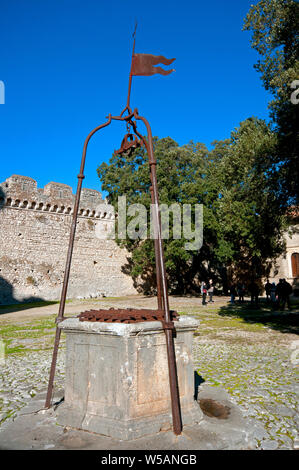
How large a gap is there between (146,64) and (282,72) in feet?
24.2

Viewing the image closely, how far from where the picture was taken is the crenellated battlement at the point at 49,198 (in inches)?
869

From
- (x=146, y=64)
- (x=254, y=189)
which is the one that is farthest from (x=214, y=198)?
(x=146, y=64)

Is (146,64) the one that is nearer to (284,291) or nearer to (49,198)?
(284,291)

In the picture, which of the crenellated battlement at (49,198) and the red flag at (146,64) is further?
the crenellated battlement at (49,198)

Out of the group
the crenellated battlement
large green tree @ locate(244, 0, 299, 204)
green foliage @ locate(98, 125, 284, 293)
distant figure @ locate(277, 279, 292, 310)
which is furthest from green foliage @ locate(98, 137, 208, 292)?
large green tree @ locate(244, 0, 299, 204)

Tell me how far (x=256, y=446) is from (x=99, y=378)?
152 centimetres

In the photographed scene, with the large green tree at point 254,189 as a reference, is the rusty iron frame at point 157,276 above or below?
below

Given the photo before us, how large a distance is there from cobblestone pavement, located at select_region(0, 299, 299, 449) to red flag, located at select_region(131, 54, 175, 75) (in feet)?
13.1

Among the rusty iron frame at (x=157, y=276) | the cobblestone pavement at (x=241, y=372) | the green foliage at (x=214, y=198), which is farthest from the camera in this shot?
the green foliage at (x=214, y=198)

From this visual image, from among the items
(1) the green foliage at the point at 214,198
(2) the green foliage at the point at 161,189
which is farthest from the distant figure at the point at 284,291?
(2) the green foliage at the point at 161,189

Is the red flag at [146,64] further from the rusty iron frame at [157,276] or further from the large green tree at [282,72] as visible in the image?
the large green tree at [282,72]

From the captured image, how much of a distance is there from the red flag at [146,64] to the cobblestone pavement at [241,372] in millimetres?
3986

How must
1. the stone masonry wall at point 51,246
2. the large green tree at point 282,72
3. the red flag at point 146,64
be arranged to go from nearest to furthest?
the red flag at point 146,64 < the large green tree at point 282,72 < the stone masonry wall at point 51,246
